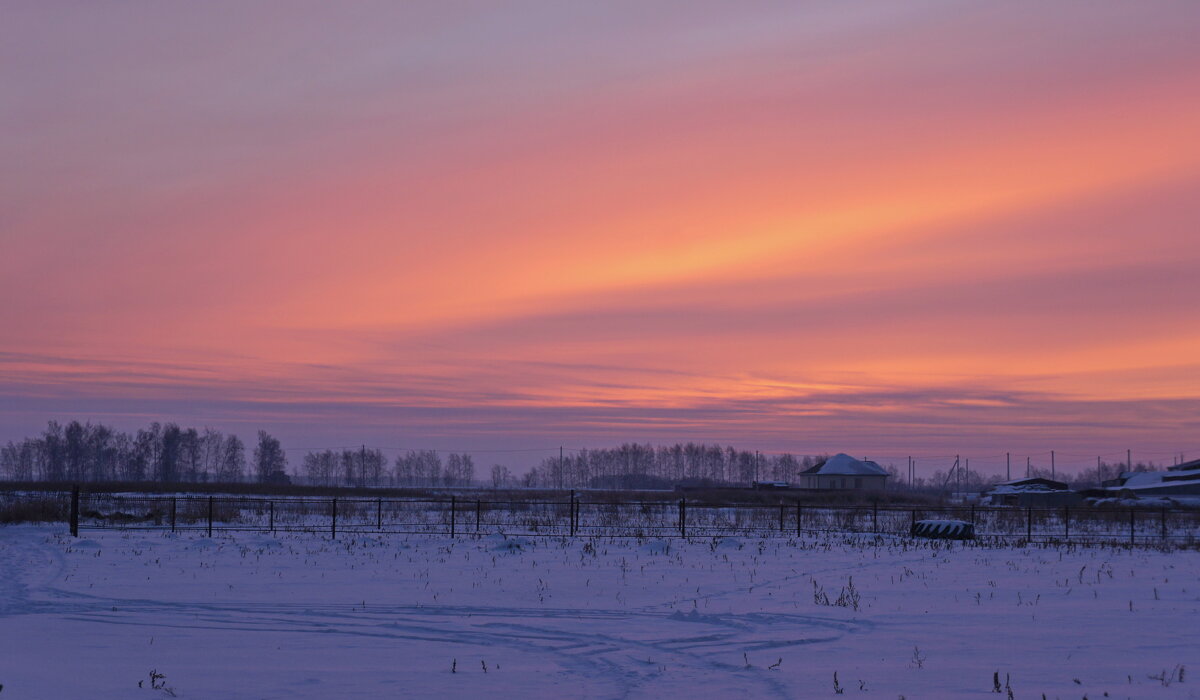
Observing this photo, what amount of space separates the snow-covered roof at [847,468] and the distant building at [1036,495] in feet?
116

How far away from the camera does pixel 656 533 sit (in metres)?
36.7

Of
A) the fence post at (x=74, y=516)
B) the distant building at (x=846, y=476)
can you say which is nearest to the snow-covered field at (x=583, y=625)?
the fence post at (x=74, y=516)

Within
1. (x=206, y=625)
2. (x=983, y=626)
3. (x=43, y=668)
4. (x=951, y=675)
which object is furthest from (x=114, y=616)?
(x=983, y=626)

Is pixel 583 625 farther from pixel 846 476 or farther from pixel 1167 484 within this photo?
pixel 846 476

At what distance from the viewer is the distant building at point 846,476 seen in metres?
132

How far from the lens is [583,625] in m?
14.7

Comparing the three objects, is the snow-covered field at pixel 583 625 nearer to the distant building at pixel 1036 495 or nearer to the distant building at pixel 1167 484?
the distant building at pixel 1036 495

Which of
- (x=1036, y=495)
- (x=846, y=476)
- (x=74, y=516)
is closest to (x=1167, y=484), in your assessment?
(x=1036, y=495)

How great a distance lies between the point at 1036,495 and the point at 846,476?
4835 centimetres

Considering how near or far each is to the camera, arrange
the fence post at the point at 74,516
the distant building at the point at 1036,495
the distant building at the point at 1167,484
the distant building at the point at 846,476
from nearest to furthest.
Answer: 1. the fence post at the point at 74,516
2. the distant building at the point at 1167,484
3. the distant building at the point at 1036,495
4. the distant building at the point at 846,476

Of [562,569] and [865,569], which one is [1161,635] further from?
[562,569]

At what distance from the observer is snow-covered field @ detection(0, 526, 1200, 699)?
34.3 feet

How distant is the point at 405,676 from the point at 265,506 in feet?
175

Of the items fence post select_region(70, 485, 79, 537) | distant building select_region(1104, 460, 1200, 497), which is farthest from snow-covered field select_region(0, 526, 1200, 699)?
distant building select_region(1104, 460, 1200, 497)
